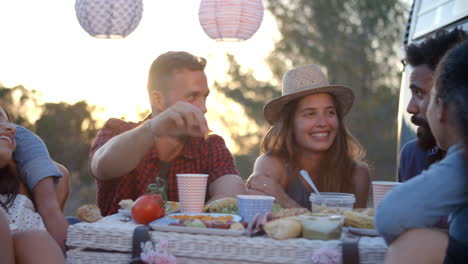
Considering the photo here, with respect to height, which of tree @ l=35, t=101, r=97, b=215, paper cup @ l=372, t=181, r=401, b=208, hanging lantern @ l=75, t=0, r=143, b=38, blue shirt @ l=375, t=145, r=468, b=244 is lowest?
tree @ l=35, t=101, r=97, b=215

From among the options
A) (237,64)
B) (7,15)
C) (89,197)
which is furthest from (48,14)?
(237,64)

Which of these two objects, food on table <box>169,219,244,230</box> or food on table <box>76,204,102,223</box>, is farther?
food on table <box>76,204,102,223</box>

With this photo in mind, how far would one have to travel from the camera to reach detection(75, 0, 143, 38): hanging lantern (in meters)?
4.35

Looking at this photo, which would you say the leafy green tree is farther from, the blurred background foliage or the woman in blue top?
the woman in blue top

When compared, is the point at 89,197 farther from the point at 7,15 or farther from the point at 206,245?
the point at 206,245

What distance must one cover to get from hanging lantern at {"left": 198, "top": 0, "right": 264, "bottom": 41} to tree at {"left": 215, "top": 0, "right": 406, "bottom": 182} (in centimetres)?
940

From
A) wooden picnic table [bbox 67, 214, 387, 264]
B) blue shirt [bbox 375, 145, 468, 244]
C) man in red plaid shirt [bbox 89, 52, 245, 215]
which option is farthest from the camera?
man in red plaid shirt [bbox 89, 52, 245, 215]

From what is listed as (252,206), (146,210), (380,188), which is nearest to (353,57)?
(380,188)

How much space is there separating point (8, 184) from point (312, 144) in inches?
72.6

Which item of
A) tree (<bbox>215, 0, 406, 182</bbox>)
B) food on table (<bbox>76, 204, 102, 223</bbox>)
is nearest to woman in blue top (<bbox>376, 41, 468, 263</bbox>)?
food on table (<bbox>76, 204, 102, 223</bbox>)

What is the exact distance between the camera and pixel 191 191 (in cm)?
240

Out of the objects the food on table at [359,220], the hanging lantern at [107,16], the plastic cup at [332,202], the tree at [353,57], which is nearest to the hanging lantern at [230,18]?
the hanging lantern at [107,16]

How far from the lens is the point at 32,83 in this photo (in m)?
11.3

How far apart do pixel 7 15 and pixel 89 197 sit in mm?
4302
